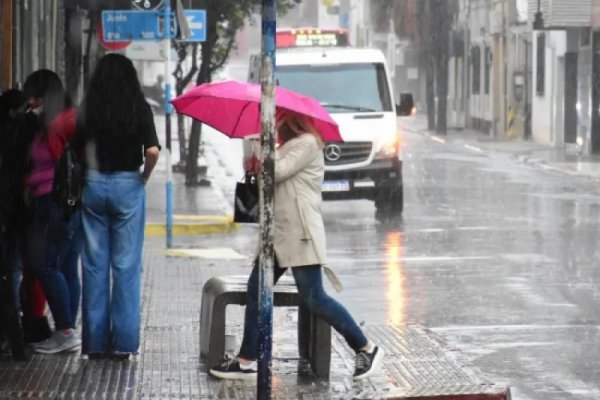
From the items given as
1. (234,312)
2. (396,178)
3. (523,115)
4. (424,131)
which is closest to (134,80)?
(234,312)

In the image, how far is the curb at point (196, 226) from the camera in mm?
20297

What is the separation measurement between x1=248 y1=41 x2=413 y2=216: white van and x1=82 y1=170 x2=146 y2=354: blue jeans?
43.5 feet

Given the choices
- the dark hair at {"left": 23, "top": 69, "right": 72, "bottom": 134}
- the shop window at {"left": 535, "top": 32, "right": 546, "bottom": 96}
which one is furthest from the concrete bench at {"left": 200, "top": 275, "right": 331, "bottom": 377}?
the shop window at {"left": 535, "top": 32, "right": 546, "bottom": 96}

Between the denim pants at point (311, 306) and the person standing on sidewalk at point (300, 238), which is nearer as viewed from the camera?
the person standing on sidewalk at point (300, 238)

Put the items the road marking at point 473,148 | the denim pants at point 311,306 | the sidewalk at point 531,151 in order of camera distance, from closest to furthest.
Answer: the denim pants at point 311,306 < the sidewalk at point 531,151 < the road marking at point 473,148

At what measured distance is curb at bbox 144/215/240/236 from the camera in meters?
20.3

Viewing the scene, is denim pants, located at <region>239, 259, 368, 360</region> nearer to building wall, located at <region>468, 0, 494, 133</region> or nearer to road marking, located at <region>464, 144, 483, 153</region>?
road marking, located at <region>464, 144, 483, 153</region>

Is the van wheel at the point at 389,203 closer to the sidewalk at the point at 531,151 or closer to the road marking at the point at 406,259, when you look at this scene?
the road marking at the point at 406,259

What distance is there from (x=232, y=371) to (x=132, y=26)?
9.50 m

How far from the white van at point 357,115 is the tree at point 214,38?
11.1ft

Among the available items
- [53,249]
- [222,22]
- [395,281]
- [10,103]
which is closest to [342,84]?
[222,22]

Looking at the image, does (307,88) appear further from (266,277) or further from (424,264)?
(266,277)

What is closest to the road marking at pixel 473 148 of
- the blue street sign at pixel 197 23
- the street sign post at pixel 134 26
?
the blue street sign at pixel 197 23

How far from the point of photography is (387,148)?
77.6 ft
